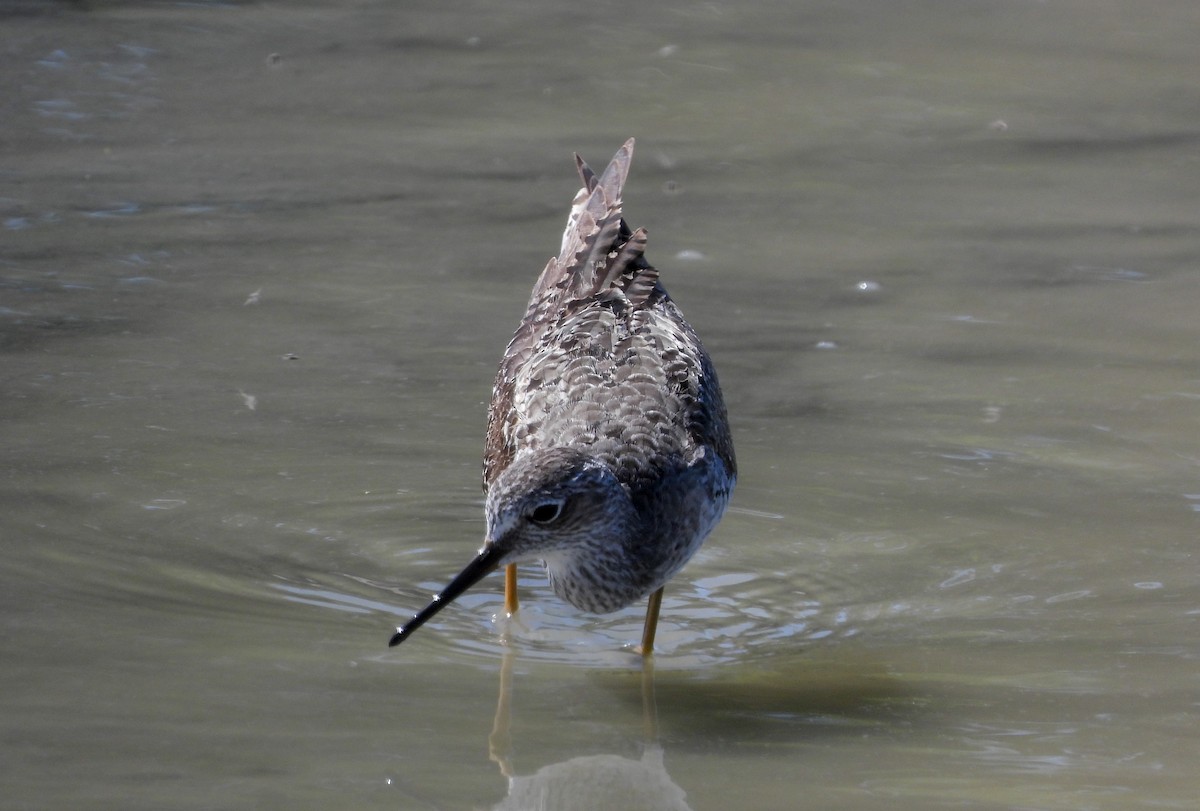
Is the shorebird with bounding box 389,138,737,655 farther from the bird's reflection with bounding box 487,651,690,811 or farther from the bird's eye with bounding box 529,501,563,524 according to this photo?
the bird's reflection with bounding box 487,651,690,811

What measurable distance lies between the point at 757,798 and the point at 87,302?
447cm

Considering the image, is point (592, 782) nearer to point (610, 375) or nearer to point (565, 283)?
point (610, 375)

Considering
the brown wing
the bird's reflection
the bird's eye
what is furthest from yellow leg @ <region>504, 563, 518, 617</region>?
the bird's reflection

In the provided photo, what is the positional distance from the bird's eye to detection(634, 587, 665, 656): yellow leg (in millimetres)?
590

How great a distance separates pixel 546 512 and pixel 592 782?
83 centimetres

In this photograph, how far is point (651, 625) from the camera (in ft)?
17.8

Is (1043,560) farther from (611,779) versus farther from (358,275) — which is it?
(358,275)

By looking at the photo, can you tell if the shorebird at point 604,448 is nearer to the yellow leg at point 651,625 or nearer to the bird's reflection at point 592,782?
the yellow leg at point 651,625

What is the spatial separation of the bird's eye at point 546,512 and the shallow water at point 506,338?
476 mm

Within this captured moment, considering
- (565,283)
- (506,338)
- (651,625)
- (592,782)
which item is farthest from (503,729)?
(506,338)

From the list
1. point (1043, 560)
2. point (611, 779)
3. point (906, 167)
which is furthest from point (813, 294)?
point (611, 779)

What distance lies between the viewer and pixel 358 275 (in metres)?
8.17

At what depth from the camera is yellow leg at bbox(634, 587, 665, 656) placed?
17.6ft

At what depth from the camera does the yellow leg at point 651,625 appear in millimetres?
5359
